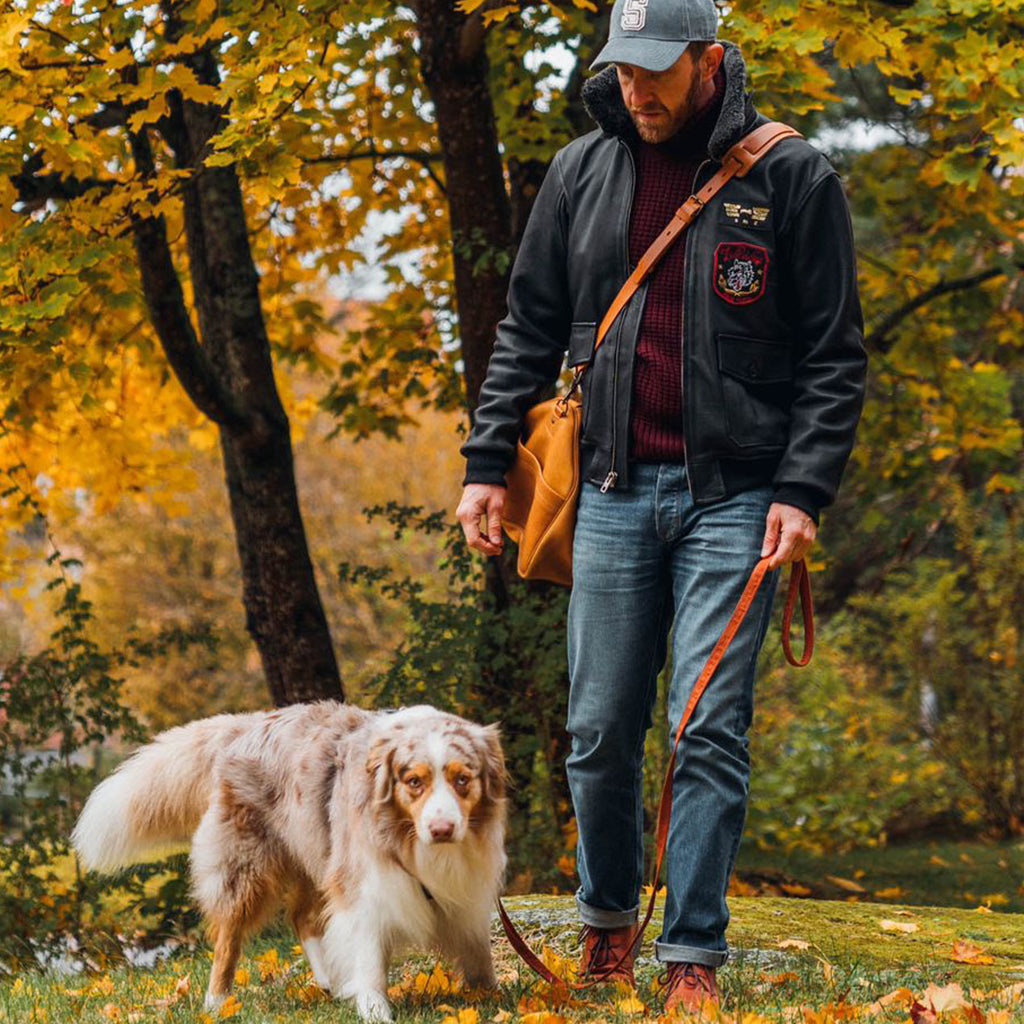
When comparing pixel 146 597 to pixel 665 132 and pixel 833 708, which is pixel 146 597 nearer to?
pixel 833 708

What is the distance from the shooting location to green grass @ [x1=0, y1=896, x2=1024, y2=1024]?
12.7 ft

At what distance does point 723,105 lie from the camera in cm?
358

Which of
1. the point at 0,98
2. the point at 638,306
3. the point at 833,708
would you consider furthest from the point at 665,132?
the point at 833,708

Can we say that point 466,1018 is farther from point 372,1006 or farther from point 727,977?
point 727,977

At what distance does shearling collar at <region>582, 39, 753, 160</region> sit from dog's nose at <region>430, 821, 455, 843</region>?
1.82m

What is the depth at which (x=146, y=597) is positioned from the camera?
20.6 m

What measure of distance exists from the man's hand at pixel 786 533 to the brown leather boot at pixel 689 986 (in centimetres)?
101

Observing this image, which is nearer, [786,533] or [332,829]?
[786,533]

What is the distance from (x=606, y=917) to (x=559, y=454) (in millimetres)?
1260

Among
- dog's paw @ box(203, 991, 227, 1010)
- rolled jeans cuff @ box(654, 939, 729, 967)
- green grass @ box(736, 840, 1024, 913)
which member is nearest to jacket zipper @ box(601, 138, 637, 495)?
rolled jeans cuff @ box(654, 939, 729, 967)

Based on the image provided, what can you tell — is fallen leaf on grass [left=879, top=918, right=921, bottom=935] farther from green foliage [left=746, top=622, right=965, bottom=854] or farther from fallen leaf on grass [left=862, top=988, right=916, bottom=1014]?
green foliage [left=746, top=622, right=965, bottom=854]

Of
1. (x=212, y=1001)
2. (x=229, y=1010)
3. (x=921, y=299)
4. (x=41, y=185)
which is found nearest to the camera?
(x=229, y=1010)

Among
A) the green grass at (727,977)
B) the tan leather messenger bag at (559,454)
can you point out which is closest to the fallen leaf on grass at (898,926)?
the green grass at (727,977)

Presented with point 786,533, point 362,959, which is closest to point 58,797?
point 362,959
